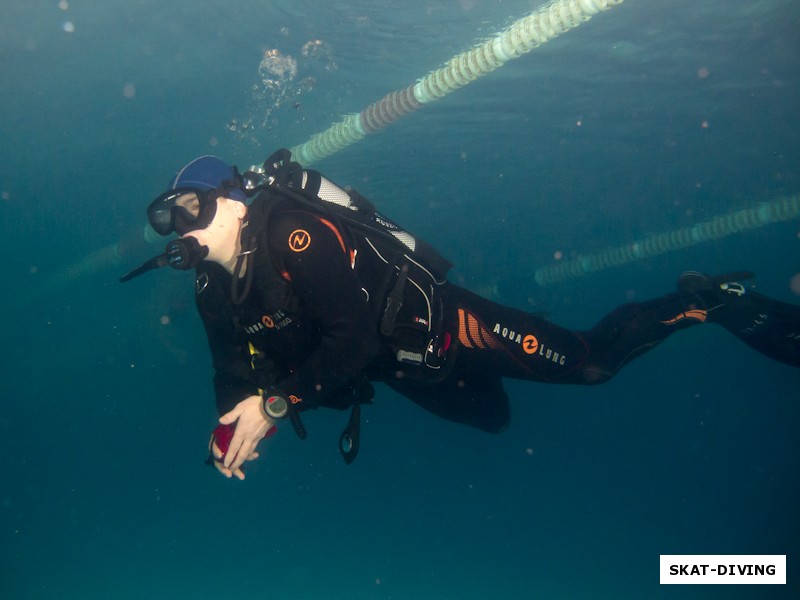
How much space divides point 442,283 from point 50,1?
383 inches

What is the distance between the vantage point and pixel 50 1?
895 cm

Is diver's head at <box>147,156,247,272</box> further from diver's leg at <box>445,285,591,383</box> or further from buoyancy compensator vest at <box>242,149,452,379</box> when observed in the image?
diver's leg at <box>445,285,591,383</box>

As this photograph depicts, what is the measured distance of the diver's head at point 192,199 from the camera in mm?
3191

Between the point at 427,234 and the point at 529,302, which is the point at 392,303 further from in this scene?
the point at 529,302

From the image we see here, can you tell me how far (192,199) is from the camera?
3.29m

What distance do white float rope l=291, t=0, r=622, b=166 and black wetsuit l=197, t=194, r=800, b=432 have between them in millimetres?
5071

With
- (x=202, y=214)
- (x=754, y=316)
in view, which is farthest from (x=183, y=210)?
(x=754, y=316)

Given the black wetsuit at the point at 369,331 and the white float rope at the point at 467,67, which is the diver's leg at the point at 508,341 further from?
the white float rope at the point at 467,67

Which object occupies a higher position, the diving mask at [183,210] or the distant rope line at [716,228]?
the distant rope line at [716,228]

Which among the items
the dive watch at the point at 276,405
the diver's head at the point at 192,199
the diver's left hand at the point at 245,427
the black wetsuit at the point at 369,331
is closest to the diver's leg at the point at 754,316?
the black wetsuit at the point at 369,331

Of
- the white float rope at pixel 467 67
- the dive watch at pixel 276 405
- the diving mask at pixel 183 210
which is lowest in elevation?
the dive watch at pixel 276 405

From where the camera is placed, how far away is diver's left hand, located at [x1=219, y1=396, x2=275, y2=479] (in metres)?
3.03

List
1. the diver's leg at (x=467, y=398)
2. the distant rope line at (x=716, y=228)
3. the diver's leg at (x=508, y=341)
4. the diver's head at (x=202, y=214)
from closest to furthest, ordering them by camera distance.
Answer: the diver's head at (x=202, y=214) < the diver's leg at (x=508, y=341) < the diver's leg at (x=467, y=398) < the distant rope line at (x=716, y=228)

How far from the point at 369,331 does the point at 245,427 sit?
3.14ft
